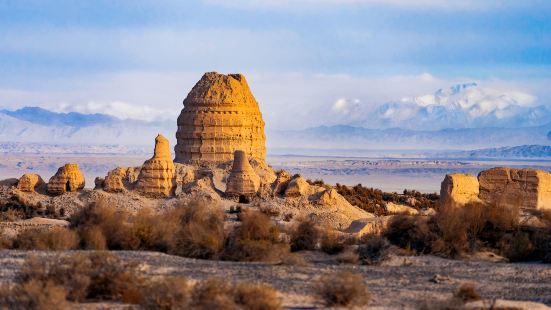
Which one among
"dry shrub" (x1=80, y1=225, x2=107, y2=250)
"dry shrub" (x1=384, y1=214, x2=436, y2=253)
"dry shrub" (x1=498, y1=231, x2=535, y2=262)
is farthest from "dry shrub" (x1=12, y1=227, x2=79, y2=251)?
"dry shrub" (x1=498, y1=231, x2=535, y2=262)

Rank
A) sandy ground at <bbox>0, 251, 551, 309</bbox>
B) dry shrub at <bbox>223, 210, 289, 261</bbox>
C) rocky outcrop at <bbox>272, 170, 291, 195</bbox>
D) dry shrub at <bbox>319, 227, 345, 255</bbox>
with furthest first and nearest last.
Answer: rocky outcrop at <bbox>272, 170, 291, 195</bbox>, dry shrub at <bbox>319, 227, 345, 255</bbox>, dry shrub at <bbox>223, 210, 289, 261</bbox>, sandy ground at <bbox>0, 251, 551, 309</bbox>

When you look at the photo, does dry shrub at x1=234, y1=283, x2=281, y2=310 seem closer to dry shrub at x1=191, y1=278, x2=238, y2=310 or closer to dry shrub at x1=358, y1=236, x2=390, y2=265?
dry shrub at x1=191, y1=278, x2=238, y2=310

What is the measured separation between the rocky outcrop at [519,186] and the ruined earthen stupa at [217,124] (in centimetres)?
1127

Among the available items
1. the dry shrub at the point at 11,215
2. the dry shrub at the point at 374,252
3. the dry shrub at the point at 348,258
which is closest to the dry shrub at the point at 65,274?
the dry shrub at the point at 348,258

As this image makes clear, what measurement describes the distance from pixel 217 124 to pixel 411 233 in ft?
73.1

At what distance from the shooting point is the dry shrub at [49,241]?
2275 centimetres

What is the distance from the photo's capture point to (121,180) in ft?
145

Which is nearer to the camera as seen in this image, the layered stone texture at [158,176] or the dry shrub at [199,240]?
the dry shrub at [199,240]

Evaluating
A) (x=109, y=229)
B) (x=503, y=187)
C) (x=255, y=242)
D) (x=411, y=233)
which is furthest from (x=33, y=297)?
(x=503, y=187)

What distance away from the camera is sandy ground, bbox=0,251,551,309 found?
18.0 m

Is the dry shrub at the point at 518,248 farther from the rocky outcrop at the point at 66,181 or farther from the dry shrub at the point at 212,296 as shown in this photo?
the rocky outcrop at the point at 66,181

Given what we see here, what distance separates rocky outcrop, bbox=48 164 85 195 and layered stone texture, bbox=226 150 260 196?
652 cm

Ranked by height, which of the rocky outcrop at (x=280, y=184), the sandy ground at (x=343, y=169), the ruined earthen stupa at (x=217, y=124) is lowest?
the sandy ground at (x=343, y=169)

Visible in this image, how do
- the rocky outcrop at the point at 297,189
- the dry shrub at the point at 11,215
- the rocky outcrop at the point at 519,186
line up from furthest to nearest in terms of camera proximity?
the rocky outcrop at the point at 297,189 < the rocky outcrop at the point at 519,186 < the dry shrub at the point at 11,215
